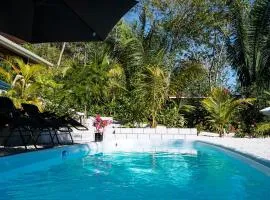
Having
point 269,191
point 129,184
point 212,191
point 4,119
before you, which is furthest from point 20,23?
point 269,191

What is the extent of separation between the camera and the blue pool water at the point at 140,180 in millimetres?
6102

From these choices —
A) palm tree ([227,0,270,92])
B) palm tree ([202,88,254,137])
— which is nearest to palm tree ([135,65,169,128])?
palm tree ([202,88,254,137])

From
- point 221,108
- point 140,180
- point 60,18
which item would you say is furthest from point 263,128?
point 60,18

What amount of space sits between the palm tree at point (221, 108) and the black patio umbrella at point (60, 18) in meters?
10.5

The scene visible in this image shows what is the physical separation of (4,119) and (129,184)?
12.4 ft

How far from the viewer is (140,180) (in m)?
7.52

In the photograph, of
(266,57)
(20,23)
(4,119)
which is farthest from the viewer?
(266,57)

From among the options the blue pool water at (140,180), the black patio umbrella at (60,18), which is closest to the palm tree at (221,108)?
the blue pool water at (140,180)

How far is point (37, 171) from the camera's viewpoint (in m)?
8.05

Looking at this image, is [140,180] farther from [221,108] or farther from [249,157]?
[221,108]

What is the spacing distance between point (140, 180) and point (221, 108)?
10826mm

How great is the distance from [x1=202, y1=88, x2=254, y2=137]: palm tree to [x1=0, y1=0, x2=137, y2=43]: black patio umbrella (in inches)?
415

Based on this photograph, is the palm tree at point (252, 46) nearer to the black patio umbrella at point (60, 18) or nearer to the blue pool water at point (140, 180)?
the blue pool water at point (140, 180)

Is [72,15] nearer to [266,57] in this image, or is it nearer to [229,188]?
[229,188]
